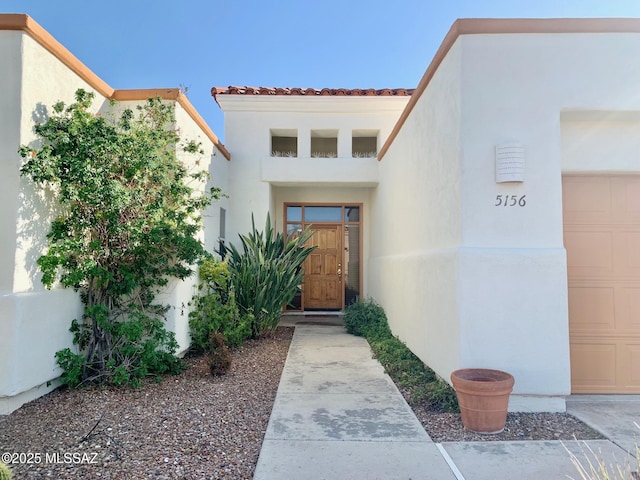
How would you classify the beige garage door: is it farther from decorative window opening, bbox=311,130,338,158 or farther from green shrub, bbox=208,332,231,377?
decorative window opening, bbox=311,130,338,158

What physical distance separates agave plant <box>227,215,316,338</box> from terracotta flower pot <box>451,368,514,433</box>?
3.91 meters

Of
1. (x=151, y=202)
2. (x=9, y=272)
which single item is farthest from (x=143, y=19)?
(x=9, y=272)

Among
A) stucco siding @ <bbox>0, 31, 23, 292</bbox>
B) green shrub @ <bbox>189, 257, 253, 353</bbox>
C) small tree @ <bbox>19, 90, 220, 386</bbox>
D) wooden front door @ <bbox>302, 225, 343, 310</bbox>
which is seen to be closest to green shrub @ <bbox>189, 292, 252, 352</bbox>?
green shrub @ <bbox>189, 257, 253, 353</bbox>

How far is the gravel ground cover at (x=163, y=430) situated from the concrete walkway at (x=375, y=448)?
0.13 meters

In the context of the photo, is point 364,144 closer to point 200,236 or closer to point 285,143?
point 285,143

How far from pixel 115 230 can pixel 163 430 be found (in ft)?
6.43

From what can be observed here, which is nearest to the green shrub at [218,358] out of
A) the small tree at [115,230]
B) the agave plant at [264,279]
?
the small tree at [115,230]

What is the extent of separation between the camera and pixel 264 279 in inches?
264

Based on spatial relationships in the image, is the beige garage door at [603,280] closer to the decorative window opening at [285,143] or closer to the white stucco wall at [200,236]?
the white stucco wall at [200,236]

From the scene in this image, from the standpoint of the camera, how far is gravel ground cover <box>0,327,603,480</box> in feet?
8.77

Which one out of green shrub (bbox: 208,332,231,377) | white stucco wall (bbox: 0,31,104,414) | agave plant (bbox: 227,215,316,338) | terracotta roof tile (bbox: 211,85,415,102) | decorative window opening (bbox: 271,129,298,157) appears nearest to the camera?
white stucco wall (bbox: 0,31,104,414)

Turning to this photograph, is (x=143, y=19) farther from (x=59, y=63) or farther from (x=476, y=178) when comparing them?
(x=476, y=178)

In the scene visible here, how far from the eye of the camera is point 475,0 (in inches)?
228

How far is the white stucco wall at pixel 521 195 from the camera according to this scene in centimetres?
365
